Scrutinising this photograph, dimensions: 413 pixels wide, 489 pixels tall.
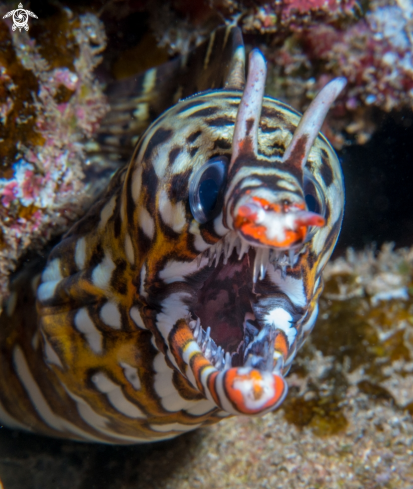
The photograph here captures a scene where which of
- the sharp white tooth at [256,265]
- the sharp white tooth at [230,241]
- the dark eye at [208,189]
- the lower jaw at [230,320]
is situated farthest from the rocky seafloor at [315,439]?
the dark eye at [208,189]

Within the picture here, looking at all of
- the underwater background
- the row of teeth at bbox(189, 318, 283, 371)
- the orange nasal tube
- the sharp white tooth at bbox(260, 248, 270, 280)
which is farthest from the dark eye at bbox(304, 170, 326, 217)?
the underwater background

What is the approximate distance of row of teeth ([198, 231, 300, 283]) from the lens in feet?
5.37

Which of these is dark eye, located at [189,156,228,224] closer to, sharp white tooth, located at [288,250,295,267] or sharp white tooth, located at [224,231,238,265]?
sharp white tooth, located at [224,231,238,265]

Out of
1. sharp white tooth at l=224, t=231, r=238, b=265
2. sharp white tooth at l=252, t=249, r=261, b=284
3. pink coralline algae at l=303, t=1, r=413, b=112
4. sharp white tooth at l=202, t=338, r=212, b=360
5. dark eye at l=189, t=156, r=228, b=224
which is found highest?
pink coralline algae at l=303, t=1, r=413, b=112

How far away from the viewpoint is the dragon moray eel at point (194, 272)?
4.97ft

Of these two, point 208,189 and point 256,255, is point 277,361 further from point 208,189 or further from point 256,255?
point 208,189

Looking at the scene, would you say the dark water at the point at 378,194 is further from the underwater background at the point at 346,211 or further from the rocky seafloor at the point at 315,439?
the rocky seafloor at the point at 315,439

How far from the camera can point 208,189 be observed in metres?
1.64

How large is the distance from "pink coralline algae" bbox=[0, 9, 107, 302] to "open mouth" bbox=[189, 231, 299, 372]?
4.36 feet

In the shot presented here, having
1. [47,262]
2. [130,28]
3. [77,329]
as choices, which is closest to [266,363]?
[77,329]

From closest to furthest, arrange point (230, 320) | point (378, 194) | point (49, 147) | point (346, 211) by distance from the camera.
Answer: point (230, 320) < point (49, 147) < point (346, 211) < point (378, 194)

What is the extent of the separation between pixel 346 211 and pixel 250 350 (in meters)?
2.52

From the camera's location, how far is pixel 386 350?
337 centimetres

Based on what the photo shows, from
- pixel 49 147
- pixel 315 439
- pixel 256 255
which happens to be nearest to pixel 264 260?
pixel 256 255
